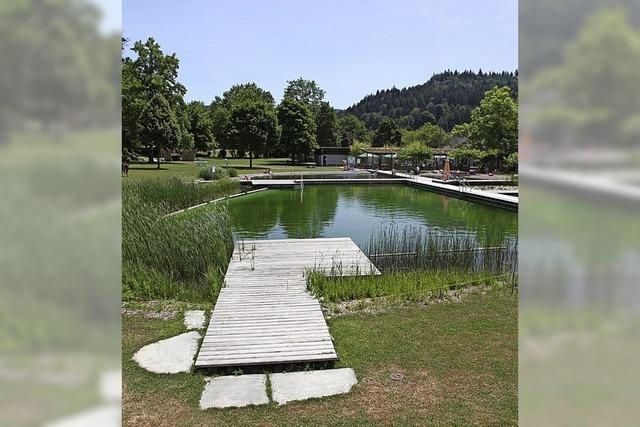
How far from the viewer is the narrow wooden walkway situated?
3.98 m

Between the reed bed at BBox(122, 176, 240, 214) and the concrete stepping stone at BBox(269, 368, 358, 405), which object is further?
the reed bed at BBox(122, 176, 240, 214)

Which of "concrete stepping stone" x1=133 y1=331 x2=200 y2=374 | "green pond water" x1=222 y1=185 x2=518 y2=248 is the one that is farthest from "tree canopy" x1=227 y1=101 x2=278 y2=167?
"concrete stepping stone" x1=133 y1=331 x2=200 y2=374

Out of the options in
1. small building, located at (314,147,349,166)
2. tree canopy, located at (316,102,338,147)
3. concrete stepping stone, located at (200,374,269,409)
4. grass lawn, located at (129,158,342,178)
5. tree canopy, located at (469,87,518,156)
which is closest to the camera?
concrete stepping stone, located at (200,374,269,409)

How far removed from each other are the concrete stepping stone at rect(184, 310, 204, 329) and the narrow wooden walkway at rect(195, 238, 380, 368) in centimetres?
14

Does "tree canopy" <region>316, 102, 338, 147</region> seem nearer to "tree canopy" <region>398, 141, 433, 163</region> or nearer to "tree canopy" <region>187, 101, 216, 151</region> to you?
"tree canopy" <region>187, 101, 216, 151</region>

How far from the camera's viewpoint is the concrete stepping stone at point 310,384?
338 centimetres

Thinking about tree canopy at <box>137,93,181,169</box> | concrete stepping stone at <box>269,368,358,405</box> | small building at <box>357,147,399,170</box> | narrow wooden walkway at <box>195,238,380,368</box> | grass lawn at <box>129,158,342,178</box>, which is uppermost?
tree canopy at <box>137,93,181,169</box>

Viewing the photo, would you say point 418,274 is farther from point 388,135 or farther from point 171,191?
point 388,135

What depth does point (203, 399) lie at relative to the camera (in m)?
3.35

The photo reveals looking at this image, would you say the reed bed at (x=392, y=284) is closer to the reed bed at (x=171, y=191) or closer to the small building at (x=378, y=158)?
the reed bed at (x=171, y=191)

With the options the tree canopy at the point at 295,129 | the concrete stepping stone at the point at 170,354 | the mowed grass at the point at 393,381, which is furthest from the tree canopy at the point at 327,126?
the concrete stepping stone at the point at 170,354

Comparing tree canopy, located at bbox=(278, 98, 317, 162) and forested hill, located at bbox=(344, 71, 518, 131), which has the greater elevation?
forested hill, located at bbox=(344, 71, 518, 131)

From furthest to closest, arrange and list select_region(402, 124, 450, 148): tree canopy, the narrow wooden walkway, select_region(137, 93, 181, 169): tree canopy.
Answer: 1. select_region(402, 124, 450, 148): tree canopy
2. select_region(137, 93, 181, 169): tree canopy
3. the narrow wooden walkway
